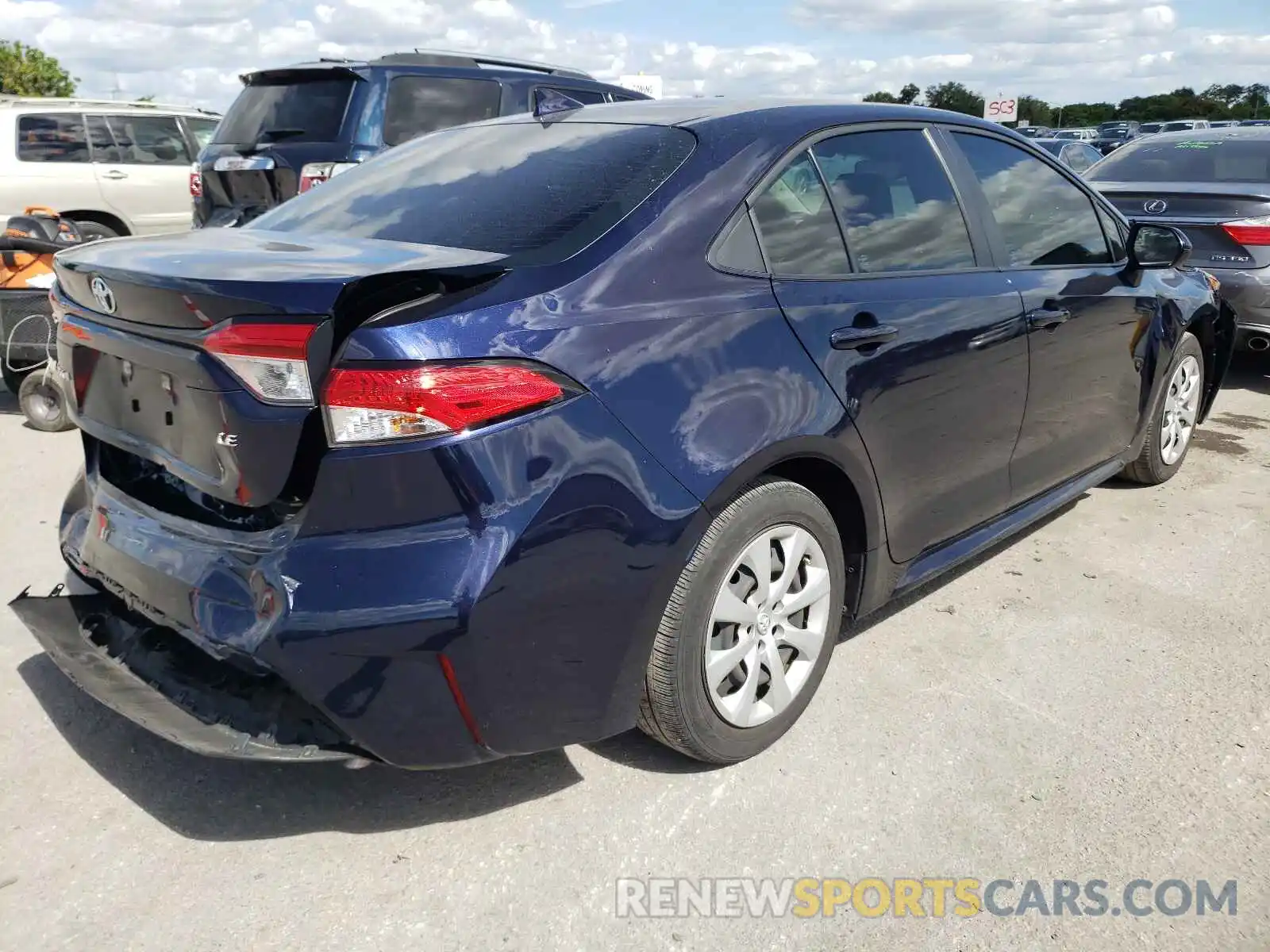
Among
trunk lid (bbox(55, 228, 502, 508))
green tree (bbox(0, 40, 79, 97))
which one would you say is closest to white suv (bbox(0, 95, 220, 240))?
trunk lid (bbox(55, 228, 502, 508))

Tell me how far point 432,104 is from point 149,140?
6.15 m

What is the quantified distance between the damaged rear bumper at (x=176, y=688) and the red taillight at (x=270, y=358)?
590mm

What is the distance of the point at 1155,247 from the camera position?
420cm

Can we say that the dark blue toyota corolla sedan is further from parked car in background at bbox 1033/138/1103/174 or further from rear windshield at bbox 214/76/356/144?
parked car in background at bbox 1033/138/1103/174

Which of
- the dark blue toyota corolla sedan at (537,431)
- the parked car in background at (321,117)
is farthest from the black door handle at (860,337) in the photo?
the parked car in background at (321,117)

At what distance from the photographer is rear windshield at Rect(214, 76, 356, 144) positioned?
6906 mm

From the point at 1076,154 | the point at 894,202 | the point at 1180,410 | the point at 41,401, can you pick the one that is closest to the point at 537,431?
the point at 894,202

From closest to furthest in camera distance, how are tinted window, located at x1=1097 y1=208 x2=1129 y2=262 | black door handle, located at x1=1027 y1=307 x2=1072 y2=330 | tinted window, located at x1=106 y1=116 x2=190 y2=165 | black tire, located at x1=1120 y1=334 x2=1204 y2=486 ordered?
1. black door handle, located at x1=1027 y1=307 x2=1072 y2=330
2. tinted window, located at x1=1097 y1=208 x2=1129 y2=262
3. black tire, located at x1=1120 y1=334 x2=1204 y2=486
4. tinted window, located at x1=106 y1=116 x2=190 y2=165

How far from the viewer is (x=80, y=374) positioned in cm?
264

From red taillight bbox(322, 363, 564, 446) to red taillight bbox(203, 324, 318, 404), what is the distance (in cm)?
7

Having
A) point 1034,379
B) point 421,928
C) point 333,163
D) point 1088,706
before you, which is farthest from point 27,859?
point 333,163

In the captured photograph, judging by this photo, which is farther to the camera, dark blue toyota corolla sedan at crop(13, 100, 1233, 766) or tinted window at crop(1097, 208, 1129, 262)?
tinted window at crop(1097, 208, 1129, 262)

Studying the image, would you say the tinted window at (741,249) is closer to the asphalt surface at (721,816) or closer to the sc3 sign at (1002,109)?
the asphalt surface at (721,816)

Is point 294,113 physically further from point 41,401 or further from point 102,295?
point 102,295
